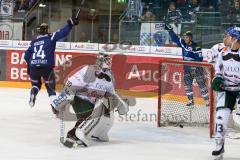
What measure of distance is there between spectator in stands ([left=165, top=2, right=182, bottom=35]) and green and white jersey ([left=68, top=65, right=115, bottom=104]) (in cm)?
579

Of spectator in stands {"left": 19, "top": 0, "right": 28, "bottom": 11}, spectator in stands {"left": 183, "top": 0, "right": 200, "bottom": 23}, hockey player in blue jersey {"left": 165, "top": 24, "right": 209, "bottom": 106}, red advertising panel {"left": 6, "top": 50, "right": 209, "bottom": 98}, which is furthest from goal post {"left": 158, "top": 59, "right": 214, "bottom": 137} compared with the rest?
spectator in stands {"left": 19, "top": 0, "right": 28, "bottom": 11}

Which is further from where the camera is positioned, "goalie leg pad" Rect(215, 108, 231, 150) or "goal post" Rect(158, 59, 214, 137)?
"goal post" Rect(158, 59, 214, 137)

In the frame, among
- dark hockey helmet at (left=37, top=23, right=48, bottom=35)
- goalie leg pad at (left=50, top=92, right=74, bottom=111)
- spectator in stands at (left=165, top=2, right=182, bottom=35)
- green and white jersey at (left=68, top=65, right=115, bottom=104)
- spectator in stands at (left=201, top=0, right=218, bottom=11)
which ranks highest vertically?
spectator in stands at (left=201, top=0, right=218, bottom=11)

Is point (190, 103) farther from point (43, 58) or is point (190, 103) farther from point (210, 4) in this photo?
point (210, 4)

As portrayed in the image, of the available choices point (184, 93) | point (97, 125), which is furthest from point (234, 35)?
point (184, 93)

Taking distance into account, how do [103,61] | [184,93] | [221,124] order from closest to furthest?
[221,124] < [103,61] < [184,93]

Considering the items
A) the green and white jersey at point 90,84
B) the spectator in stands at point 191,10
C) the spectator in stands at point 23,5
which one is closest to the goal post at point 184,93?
the green and white jersey at point 90,84

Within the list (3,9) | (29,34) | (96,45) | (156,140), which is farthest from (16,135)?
(3,9)

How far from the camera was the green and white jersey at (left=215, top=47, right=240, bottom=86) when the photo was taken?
548 cm

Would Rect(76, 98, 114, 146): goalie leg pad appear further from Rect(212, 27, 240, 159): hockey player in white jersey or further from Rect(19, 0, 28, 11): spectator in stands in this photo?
Rect(19, 0, 28, 11): spectator in stands

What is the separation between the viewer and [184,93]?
8422 mm

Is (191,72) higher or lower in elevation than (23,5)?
lower

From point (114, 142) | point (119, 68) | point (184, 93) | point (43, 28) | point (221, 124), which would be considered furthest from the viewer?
point (119, 68)

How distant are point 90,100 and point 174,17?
267 inches
